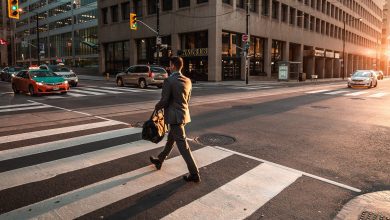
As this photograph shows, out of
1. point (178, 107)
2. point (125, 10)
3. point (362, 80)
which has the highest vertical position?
point (125, 10)

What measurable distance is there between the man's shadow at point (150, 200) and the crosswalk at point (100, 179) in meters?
0.13

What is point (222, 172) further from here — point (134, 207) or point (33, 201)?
point (33, 201)

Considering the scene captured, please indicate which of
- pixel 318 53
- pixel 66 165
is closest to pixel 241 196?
pixel 66 165

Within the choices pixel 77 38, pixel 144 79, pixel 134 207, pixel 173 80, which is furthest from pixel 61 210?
pixel 77 38

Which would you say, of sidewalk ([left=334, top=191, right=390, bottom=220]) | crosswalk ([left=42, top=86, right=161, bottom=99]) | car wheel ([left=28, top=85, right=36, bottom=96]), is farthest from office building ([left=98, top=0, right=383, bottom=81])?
sidewalk ([left=334, top=191, right=390, bottom=220])

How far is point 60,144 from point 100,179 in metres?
2.45

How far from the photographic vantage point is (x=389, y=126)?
918cm

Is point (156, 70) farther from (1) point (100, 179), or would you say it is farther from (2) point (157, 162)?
(1) point (100, 179)

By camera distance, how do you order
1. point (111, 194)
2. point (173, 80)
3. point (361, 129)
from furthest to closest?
point (361, 129) → point (173, 80) → point (111, 194)

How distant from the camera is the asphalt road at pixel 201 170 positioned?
3.80 meters

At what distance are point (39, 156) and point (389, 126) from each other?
372 inches

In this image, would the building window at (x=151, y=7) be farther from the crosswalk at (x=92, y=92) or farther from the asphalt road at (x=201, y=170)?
the asphalt road at (x=201, y=170)

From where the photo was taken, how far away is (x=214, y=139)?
7.27 metres

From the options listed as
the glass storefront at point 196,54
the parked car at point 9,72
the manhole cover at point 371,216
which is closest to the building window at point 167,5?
the glass storefront at point 196,54
